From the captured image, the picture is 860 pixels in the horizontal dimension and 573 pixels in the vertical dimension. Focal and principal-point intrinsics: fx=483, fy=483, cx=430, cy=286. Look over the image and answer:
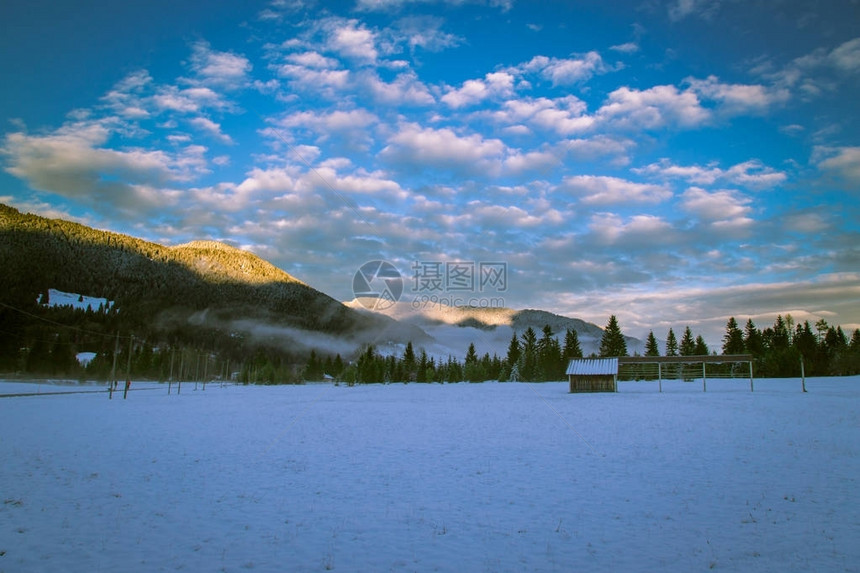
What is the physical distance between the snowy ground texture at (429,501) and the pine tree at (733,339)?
8667cm

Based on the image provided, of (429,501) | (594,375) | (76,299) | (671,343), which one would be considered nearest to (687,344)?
(671,343)

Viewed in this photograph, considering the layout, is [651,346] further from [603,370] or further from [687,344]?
[603,370]

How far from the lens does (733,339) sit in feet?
319

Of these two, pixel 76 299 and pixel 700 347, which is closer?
pixel 700 347

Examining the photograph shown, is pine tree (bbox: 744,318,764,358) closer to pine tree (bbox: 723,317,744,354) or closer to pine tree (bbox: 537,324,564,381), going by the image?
pine tree (bbox: 723,317,744,354)

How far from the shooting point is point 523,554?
312 inches

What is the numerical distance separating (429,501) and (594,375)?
51.5 m

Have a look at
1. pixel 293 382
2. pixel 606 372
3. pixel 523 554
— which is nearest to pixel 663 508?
pixel 523 554

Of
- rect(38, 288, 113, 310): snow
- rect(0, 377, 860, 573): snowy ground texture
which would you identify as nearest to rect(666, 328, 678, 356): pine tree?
rect(0, 377, 860, 573): snowy ground texture

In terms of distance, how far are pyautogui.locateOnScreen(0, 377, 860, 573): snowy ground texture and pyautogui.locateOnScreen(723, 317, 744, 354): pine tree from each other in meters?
86.7

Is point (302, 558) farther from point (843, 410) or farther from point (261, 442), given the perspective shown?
point (843, 410)

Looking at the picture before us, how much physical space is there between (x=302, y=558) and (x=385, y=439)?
42.6ft

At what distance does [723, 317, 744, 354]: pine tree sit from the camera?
Result: 96.1m

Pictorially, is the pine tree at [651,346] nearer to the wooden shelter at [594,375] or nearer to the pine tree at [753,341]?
the pine tree at [753,341]
